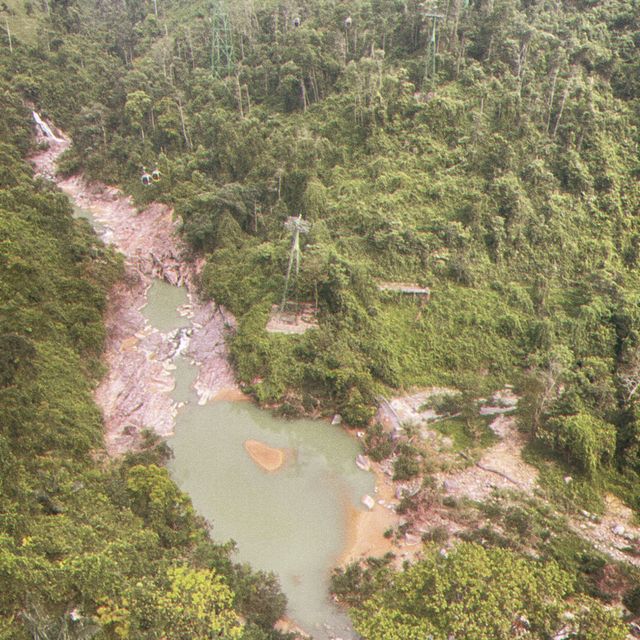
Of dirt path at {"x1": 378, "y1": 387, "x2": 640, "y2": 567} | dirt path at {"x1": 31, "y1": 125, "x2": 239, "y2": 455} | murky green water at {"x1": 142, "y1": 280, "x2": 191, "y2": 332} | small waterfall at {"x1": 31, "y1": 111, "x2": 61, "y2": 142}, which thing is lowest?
murky green water at {"x1": 142, "y1": 280, "x2": 191, "y2": 332}

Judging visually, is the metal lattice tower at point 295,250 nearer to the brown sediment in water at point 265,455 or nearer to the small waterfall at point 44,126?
the brown sediment in water at point 265,455

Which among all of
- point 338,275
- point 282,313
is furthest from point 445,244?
point 282,313

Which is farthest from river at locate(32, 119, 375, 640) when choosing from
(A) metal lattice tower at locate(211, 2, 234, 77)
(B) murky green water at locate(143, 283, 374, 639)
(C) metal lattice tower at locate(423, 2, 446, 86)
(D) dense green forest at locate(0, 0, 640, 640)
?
(A) metal lattice tower at locate(211, 2, 234, 77)

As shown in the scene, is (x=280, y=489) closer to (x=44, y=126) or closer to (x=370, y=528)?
(x=370, y=528)

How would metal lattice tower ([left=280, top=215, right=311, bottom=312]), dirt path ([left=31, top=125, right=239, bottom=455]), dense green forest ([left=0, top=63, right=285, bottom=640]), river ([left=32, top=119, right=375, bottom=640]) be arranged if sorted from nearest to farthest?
dense green forest ([left=0, top=63, right=285, bottom=640]) < river ([left=32, top=119, right=375, bottom=640]) < dirt path ([left=31, top=125, right=239, bottom=455]) < metal lattice tower ([left=280, top=215, right=311, bottom=312])

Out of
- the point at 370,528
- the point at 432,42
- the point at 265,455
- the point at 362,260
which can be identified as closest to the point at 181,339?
the point at 265,455

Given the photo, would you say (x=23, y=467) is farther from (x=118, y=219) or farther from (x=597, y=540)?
(x=118, y=219)

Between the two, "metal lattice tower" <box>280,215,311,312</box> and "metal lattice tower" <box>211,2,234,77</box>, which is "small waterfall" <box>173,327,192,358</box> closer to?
"metal lattice tower" <box>280,215,311,312</box>
